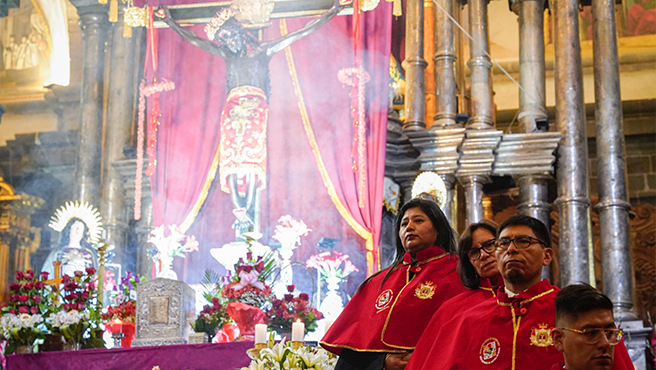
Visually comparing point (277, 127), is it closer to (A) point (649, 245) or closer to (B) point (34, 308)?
(B) point (34, 308)

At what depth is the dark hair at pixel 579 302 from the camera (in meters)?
2.64

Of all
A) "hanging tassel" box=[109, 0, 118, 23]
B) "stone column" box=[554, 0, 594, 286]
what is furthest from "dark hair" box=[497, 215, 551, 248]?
"hanging tassel" box=[109, 0, 118, 23]

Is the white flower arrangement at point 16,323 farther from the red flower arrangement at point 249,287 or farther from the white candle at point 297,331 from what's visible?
the white candle at point 297,331

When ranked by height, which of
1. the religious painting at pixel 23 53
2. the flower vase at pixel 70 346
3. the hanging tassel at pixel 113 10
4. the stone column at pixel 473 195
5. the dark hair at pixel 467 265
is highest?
the religious painting at pixel 23 53

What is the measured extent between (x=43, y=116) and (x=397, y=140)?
5.72 meters

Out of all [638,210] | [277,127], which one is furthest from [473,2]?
[638,210]

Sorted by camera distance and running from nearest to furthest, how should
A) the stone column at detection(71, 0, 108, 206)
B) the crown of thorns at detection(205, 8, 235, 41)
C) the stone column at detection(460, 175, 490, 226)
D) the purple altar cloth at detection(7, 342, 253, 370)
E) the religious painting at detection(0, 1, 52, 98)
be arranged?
1. the purple altar cloth at detection(7, 342, 253, 370)
2. the stone column at detection(460, 175, 490, 226)
3. the crown of thorns at detection(205, 8, 235, 41)
4. the stone column at detection(71, 0, 108, 206)
5. the religious painting at detection(0, 1, 52, 98)

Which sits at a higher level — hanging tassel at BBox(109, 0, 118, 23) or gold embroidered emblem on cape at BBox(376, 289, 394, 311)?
hanging tassel at BBox(109, 0, 118, 23)

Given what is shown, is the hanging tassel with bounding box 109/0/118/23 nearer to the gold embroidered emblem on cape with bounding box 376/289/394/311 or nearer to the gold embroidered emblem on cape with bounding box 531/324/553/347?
the gold embroidered emblem on cape with bounding box 376/289/394/311

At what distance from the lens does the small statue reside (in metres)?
8.40

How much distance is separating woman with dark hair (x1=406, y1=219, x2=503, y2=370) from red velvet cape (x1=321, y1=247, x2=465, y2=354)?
29 centimetres

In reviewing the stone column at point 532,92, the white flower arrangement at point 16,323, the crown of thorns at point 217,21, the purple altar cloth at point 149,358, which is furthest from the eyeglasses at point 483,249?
the crown of thorns at point 217,21

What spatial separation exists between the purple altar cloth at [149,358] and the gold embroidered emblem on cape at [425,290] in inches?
83.2

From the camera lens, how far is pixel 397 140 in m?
9.51
